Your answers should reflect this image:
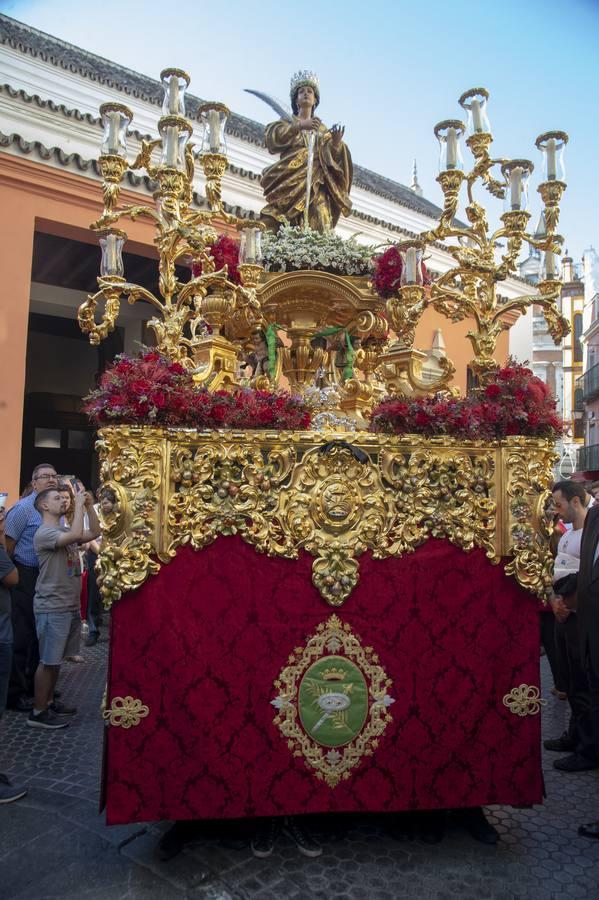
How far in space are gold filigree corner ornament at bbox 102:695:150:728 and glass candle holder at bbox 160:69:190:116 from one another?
3.37 m

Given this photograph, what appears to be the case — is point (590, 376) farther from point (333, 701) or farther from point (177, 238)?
point (333, 701)

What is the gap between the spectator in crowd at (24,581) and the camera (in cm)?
512

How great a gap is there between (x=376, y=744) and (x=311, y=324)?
2941mm

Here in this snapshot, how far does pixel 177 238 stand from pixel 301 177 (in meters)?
1.62

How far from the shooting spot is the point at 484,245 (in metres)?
4.49

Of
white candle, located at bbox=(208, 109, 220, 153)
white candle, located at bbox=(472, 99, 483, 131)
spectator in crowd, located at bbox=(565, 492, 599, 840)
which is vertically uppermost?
white candle, located at bbox=(472, 99, 483, 131)

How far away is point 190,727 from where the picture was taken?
9.90 feet

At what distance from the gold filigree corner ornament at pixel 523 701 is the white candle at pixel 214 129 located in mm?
3760

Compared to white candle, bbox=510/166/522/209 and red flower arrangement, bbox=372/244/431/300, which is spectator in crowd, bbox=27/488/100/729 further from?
white candle, bbox=510/166/522/209

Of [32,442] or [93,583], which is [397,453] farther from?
[32,442]

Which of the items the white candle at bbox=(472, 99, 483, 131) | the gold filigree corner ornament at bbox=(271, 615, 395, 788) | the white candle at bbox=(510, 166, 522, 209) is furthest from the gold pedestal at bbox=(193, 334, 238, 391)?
the white candle at bbox=(472, 99, 483, 131)

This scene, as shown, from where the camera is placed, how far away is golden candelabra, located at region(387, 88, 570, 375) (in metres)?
4.20

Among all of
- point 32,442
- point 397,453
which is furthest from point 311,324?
point 32,442

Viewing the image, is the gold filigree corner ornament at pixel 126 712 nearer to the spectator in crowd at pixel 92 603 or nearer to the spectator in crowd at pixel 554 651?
the spectator in crowd at pixel 554 651
